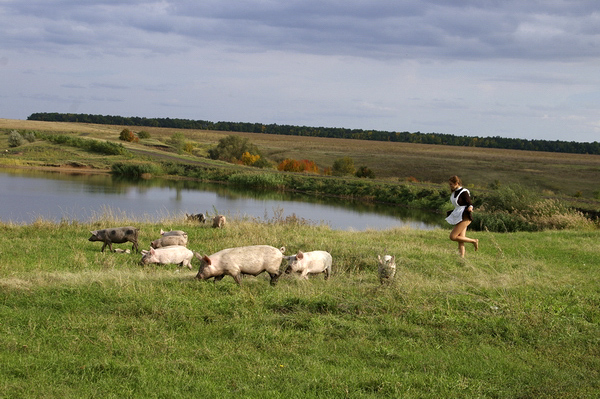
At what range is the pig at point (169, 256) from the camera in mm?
12562

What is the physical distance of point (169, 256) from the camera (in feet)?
41.5

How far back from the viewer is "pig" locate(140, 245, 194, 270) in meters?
12.6

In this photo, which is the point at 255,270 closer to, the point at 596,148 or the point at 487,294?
the point at 487,294

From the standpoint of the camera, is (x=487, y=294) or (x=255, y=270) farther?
(x=255, y=270)

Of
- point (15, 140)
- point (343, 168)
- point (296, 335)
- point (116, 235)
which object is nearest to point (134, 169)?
point (15, 140)

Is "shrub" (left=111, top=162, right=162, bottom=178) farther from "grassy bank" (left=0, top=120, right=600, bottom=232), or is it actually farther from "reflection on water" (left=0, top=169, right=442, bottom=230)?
"reflection on water" (left=0, top=169, right=442, bottom=230)

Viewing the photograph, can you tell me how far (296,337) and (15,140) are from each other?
70.6 m

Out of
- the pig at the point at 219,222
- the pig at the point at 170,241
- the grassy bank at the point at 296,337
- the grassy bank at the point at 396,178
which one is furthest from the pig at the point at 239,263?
the grassy bank at the point at 396,178

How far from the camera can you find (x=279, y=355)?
21.0 feet

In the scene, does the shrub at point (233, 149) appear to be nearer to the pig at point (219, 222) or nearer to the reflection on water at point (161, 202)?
the reflection on water at point (161, 202)

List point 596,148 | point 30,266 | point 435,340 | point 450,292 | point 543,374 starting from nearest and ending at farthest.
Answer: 1. point 543,374
2. point 435,340
3. point 450,292
4. point 30,266
5. point 596,148

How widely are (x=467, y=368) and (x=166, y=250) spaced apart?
26.9ft

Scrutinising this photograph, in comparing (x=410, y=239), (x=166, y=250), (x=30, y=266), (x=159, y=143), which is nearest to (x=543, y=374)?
(x=166, y=250)

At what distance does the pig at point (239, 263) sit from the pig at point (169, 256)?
10.7ft
